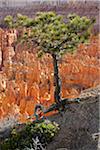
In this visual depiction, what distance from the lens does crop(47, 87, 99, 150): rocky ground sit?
12.0ft

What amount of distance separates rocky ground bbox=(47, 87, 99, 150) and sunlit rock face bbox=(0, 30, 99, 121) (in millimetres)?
3453

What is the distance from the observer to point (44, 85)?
957 centimetres

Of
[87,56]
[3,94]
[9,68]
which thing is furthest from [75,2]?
[3,94]

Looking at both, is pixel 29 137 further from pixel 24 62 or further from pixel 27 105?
pixel 24 62

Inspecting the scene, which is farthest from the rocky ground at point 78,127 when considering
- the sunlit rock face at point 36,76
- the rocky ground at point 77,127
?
the sunlit rock face at point 36,76

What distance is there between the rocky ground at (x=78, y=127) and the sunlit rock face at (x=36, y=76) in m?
3.45

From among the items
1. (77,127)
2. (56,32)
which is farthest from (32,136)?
(56,32)

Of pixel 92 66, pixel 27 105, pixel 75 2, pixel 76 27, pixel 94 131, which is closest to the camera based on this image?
pixel 94 131

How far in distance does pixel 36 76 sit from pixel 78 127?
259 inches

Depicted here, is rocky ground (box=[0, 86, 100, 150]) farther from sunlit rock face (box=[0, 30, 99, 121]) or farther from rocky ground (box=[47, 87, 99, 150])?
sunlit rock face (box=[0, 30, 99, 121])

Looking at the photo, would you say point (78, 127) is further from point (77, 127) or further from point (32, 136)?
point (32, 136)

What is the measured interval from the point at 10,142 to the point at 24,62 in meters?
8.01

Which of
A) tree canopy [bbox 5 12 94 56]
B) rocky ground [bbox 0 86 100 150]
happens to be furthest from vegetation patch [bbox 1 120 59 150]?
tree canopy [bbox 5 12 94 56]

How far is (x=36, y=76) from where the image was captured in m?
10.4
